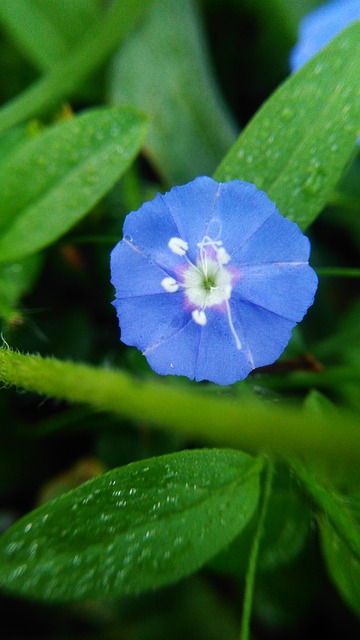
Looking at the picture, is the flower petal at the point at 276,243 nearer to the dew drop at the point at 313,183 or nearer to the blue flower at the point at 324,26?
the dew drop at the point at 313,183

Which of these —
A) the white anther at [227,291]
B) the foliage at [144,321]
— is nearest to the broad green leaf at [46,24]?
the foliage at [144,321]

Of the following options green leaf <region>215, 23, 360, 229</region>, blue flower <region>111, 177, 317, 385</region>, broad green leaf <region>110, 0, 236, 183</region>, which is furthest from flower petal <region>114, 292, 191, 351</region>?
broad green leaf <region>110, 0, 236, 183</region>

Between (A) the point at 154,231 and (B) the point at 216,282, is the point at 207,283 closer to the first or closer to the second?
(B) the point at 216,282

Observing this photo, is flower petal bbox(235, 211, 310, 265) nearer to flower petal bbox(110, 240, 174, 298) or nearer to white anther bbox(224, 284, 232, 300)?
white anther bbox(224, 284, 232, 300)

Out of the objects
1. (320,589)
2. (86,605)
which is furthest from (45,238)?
(320,589)

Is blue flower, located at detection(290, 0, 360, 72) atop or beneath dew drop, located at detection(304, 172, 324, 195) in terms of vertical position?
atop

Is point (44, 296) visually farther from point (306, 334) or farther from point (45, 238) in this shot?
point (306, 334)
